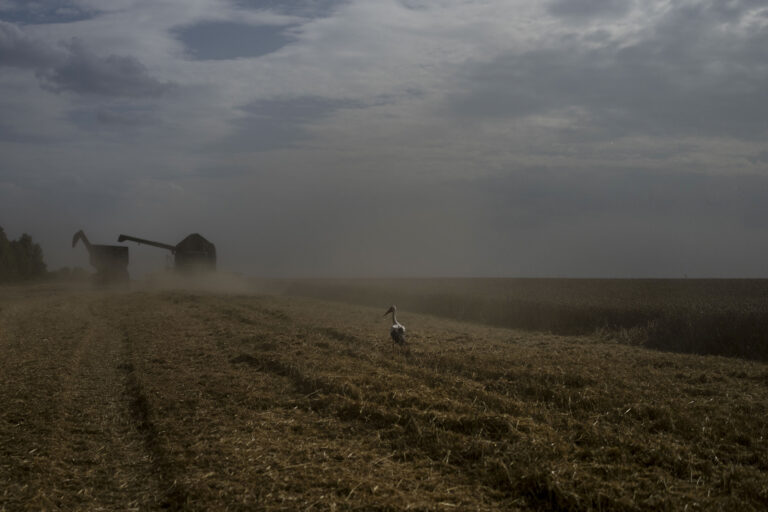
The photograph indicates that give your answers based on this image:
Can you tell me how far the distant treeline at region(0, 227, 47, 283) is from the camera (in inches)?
1939

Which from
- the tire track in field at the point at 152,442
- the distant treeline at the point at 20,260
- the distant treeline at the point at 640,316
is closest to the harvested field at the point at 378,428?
the tire track in field at the point at 152,442

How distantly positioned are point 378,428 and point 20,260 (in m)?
54.8

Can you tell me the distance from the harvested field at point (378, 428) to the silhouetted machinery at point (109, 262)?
27684 mm

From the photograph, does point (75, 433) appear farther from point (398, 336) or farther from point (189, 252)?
point (189, 252)

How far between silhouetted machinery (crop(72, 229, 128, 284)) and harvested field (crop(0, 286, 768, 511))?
27.7 meters

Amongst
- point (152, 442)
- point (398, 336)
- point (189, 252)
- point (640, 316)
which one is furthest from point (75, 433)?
point (189, 252)

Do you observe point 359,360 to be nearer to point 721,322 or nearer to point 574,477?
point 574,477

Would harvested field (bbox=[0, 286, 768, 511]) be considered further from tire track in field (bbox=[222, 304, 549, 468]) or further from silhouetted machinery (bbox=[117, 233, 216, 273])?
silhouetted machinery (bbox=[117, 233, 216, 273])

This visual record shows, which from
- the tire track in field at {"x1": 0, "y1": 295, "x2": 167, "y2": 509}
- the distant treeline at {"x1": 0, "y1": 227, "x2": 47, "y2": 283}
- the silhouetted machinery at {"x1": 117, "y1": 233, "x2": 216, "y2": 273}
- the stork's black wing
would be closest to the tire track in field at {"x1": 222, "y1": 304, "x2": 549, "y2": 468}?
the stork's black wing

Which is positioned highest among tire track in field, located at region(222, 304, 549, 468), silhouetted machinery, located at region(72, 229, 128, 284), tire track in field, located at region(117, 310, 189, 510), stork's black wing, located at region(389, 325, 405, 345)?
silhouetted machinery, located at region(72, 229, 128, 284)

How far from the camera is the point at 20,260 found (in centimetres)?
5184

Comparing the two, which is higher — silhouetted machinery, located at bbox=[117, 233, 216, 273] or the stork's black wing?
silhouetted machinery, located at bbox=[117, 233, 216, 273]

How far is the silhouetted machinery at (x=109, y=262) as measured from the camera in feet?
129

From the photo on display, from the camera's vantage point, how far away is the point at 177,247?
40938mm
